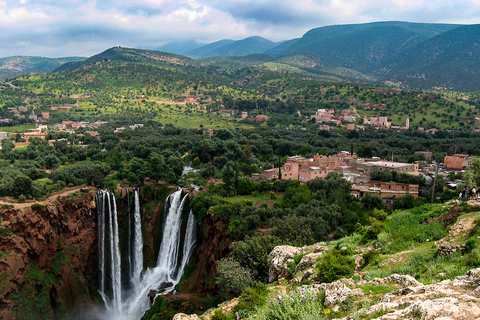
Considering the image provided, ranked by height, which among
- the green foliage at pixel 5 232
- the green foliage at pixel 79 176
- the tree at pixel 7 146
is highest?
the tree at pixel 7 146

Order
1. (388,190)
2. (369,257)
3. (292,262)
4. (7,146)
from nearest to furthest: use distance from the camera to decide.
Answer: (369,257)
(292,262)
(388,190)
(7,146)

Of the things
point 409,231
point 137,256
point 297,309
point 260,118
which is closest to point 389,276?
point 297,309

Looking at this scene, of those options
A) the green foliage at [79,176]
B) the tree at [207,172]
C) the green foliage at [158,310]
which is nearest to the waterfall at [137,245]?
the green foliage at [79,176]

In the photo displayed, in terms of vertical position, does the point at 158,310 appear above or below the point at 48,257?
below

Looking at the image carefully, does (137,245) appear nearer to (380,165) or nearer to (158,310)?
(158,310)

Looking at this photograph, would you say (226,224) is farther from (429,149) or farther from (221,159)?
(429,149)

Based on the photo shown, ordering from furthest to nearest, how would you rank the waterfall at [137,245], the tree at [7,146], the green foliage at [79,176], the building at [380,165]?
the tree at [7,146] → the building at [380,165] → the green foliage at [79,176] → the waterfall at [137,245]

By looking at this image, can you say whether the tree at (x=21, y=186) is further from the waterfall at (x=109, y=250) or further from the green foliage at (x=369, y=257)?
the green foliage at (x=369, y=257)

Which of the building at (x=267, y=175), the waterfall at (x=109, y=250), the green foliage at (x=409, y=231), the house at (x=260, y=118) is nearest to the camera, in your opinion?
the green foliage at (x=409, y=231)
